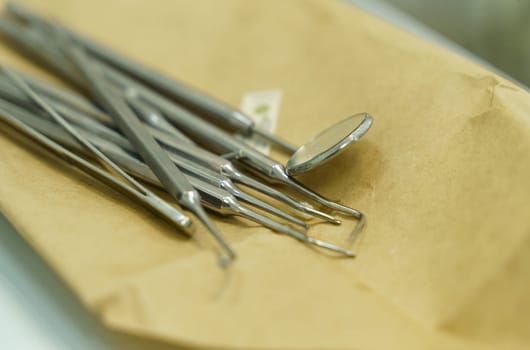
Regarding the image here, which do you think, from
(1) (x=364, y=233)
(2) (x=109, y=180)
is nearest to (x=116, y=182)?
(2) (x=109, y=180)

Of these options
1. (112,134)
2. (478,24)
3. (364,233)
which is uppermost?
(478,24)

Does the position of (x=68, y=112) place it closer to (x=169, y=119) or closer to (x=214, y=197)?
(x=169, y=119)

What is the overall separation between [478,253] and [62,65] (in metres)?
0.55

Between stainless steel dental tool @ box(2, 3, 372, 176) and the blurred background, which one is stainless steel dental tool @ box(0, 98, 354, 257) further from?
the blurred background

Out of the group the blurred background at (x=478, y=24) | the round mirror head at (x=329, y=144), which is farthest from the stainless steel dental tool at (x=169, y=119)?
the blurred background at (x=478, y=24)

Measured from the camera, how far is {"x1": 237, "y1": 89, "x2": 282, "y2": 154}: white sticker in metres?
0.60

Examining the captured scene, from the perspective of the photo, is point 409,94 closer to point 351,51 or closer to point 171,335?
point 351,51

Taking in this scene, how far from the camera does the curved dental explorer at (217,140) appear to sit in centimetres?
50

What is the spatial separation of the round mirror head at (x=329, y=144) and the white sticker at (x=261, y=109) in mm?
97

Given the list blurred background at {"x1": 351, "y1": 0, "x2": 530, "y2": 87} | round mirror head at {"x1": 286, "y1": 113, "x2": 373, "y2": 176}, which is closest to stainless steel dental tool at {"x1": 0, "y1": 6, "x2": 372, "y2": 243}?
round mirror head at {"x1": 286, "y1": 113, "x2": 373, "y2": 176}

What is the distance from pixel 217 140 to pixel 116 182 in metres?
0.11

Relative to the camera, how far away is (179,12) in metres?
0.79

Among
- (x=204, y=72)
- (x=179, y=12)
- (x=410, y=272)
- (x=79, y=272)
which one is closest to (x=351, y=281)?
(x=410, y=272)

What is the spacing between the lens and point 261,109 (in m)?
0.65
